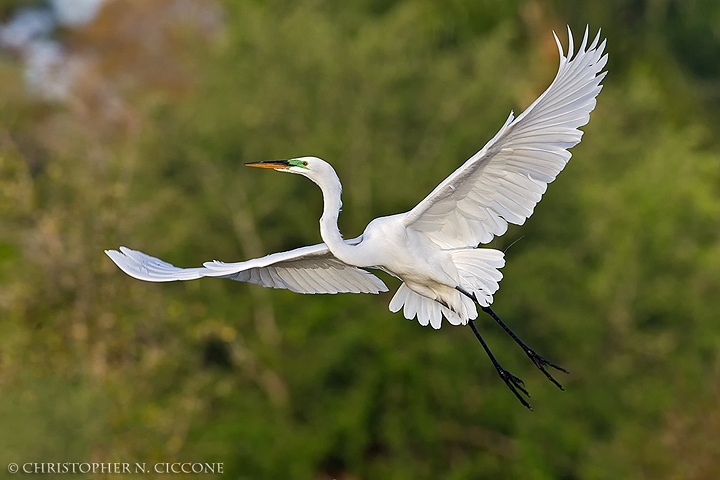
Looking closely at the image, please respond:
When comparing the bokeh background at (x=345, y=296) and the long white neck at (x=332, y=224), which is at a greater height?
the bokeh background at (x=345, y=296)

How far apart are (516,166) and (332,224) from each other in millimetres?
846

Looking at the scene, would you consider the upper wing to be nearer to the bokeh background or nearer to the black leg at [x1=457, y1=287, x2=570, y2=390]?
the black leg at [x1=457, y1=287, x2=570, y2=390]

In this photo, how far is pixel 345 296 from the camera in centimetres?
1571

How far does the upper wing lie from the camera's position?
5.21 m

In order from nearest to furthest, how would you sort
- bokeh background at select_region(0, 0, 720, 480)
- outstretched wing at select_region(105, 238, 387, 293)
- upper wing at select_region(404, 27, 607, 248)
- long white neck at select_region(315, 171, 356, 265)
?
1. upper wing at select_region(404, 27, 607, 248)
2. long white neck at select_region(315, 171, 356, 265)
3. outstretched wing at select_region(105, 238, 387, 293)
4. bokeh background at select_region(0, 0, 720, 480)

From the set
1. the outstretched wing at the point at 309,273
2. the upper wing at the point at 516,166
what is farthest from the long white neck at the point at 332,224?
the upper wing at the point at 516,166

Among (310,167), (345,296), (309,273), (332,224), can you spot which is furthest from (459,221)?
(345,296)

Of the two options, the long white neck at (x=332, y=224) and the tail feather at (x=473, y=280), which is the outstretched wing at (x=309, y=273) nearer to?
the long white neck at (x=332, y=224)

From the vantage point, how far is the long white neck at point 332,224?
5.52 meters

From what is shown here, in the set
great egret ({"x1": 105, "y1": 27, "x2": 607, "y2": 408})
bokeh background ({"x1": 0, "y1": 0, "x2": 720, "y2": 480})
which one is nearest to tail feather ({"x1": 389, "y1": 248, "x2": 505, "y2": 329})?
great egret ({"x1": 105, "y1": 27, "x2": 607, "y2": 408})

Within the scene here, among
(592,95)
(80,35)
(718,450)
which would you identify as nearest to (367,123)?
(718,450)

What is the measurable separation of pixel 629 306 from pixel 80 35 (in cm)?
2098

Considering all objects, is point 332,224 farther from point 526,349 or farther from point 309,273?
point 526,349

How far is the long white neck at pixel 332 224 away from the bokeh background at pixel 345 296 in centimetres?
542
